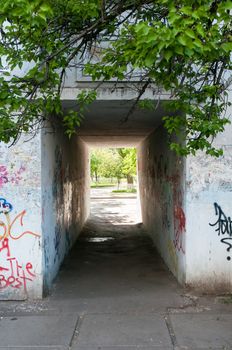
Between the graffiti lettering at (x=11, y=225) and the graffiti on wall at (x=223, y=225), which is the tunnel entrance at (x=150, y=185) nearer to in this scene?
the graffiti lettering at (x=11, y=225)

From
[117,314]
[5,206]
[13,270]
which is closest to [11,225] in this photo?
[5,206]

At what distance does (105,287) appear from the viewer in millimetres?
6832

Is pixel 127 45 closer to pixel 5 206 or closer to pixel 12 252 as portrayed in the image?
pixel 5 206

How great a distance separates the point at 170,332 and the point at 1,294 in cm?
270

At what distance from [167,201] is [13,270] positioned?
11.7ft

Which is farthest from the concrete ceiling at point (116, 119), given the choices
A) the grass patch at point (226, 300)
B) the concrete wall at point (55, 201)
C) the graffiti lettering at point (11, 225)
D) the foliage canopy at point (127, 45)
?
the grass patch at point (226, 300)

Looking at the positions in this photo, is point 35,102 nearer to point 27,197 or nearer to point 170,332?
point 27,197

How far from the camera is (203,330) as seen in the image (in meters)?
5.02

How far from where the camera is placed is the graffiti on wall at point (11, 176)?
6.09 metres

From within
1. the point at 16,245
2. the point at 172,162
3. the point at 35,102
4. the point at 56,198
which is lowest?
the point at 16,245

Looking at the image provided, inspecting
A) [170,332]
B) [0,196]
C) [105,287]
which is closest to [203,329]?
[170,332]

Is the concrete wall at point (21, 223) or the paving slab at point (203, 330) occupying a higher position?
the concrete wall at point (21, 223)

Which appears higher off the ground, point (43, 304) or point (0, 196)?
point (0, 196)

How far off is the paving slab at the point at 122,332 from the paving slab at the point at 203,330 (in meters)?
0.19
